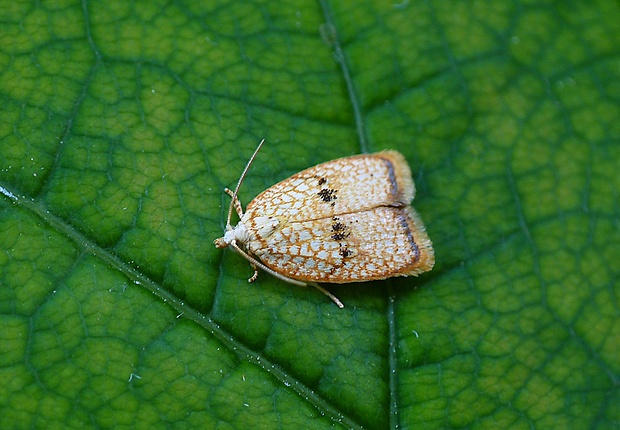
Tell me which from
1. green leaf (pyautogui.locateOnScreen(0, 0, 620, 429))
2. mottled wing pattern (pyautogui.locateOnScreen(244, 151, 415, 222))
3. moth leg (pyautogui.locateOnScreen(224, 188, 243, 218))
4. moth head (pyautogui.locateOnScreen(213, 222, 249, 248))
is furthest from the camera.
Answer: mottled wing pattern (pyautogui.locateOnScreen(244, 151, 415, 222))

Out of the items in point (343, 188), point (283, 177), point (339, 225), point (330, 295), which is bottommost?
point (330, 295)

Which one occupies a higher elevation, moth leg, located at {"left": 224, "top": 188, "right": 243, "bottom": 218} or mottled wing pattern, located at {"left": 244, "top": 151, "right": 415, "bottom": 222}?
moth leg, located at {"left": 224, "top": 188, "right": 243, "bottom": 218}

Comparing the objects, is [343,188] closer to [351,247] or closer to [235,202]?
[351,247]

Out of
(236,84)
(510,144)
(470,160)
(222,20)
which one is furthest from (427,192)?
(222,20)

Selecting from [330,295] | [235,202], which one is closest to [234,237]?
[235,202]

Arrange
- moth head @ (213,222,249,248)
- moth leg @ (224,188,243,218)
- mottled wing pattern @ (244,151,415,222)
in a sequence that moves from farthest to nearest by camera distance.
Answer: mottled wing pattern @ (244,151,415,222), moth leg @ (224,188,243,218), moth head @ (213,222,249,248)

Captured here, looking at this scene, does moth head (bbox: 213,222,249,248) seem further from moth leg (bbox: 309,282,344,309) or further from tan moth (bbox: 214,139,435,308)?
moth leg (bbox: 309,282,344,309)

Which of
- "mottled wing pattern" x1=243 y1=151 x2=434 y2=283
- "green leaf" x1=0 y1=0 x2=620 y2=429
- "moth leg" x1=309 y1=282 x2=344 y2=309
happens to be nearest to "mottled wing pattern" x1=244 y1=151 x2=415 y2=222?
"mottled wing pattern" x1=243 y1=151 x2=434 y2=283

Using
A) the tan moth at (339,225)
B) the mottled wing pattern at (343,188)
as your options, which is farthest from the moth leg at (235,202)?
the mottled wing pattern at (343,188)
